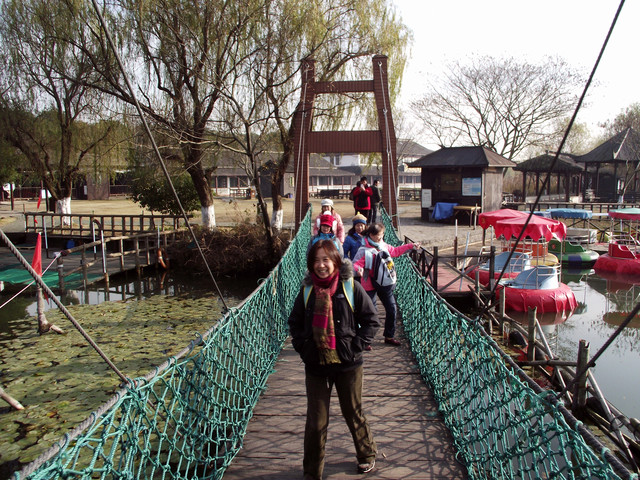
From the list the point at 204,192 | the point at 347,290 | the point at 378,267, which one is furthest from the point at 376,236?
the point at 204,192

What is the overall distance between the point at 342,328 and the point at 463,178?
18006 millimetres

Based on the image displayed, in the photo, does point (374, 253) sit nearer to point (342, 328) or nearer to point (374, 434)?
point (374, 434)

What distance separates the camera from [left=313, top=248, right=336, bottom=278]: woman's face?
8.63 feet

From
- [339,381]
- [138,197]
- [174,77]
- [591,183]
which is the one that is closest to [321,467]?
[339,381]

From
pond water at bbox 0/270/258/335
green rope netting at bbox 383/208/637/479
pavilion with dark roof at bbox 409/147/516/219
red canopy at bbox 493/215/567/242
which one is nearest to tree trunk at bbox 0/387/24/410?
green rope netting at bbox 383/208/637/479

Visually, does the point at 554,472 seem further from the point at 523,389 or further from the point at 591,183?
the point at 591,183

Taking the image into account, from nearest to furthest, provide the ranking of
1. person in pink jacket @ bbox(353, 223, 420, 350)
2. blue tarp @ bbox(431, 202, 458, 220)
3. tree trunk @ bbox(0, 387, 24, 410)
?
1. person in pink jacket @ bbox(353, 223, 420, 350)
2. tree trunk @ bbox(0, 387, 24, 410)
3. blue tarp @ bbox(431, 202, 458, 220)

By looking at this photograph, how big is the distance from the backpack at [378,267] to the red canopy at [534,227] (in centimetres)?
694

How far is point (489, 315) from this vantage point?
9.69m

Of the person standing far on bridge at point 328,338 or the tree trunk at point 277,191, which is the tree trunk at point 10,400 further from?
the tree trunk at point 277,191

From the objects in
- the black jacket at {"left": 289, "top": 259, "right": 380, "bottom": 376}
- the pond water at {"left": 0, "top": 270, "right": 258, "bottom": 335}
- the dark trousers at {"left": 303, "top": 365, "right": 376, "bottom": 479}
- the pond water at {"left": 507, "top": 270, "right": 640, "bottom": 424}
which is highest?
the black jacket at {"left": 289, "top": 259, "right": 380, "bottom": 376}

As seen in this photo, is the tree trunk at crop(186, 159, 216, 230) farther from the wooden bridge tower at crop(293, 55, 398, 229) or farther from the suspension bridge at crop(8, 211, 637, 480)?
the suspension bridge at crop(8, 211, 637, 480)

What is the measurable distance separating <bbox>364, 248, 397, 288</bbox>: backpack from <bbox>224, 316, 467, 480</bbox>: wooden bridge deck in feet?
2.41

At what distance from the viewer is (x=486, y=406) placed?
10.5 ft
